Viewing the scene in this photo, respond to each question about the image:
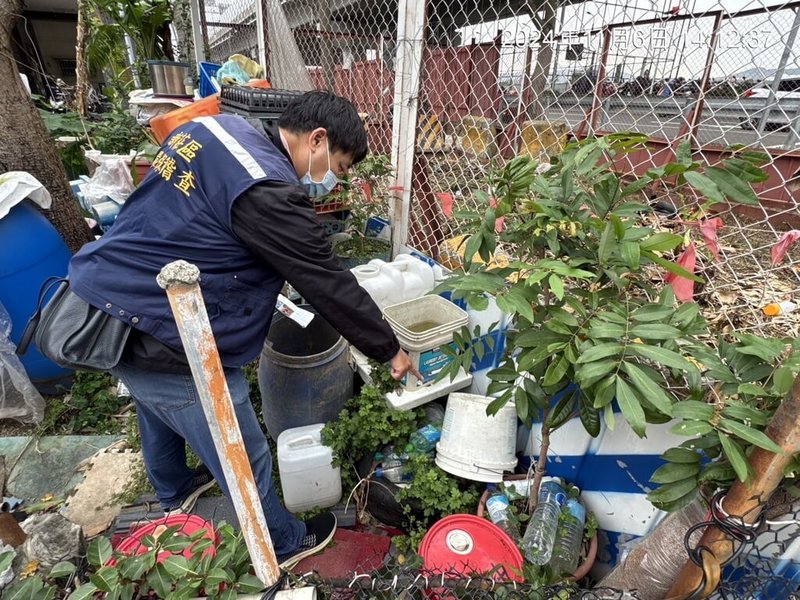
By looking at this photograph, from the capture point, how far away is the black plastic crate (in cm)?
288

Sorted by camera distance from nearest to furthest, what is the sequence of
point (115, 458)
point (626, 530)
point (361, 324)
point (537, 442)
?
1. point (361, 324)
2. point (626, 530)
3. point (537, 442)
4. point (115, 458)

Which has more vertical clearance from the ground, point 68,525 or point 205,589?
point 205,589

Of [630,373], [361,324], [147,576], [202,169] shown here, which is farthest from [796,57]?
[147,576]

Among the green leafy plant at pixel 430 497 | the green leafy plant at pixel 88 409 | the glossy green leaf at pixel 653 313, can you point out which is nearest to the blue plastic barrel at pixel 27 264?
the green leafy plant at pixel 88 409

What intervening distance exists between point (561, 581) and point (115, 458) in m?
2.72

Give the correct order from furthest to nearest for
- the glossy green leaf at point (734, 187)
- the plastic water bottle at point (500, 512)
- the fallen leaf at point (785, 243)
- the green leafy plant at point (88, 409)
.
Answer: the green leafy plant at point (88, 409)
the plastic water bottle at point (500, 512)
the fallen leaf at point (785, 243)
the glossy green leaf at point (734, 187)

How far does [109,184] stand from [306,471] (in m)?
3.34

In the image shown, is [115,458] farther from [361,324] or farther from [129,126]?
[129,126]

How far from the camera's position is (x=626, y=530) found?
180 cm

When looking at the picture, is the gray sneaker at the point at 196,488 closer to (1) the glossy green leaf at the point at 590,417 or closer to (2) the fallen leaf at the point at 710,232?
(1) the glossy green leaf at the point at 590,417

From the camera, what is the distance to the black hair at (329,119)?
1.65m

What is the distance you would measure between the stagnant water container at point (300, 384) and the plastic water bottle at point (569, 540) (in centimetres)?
134

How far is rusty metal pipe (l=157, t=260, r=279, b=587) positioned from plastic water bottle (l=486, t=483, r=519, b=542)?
1240 mm

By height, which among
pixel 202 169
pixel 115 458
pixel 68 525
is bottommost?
pixel 115 458
